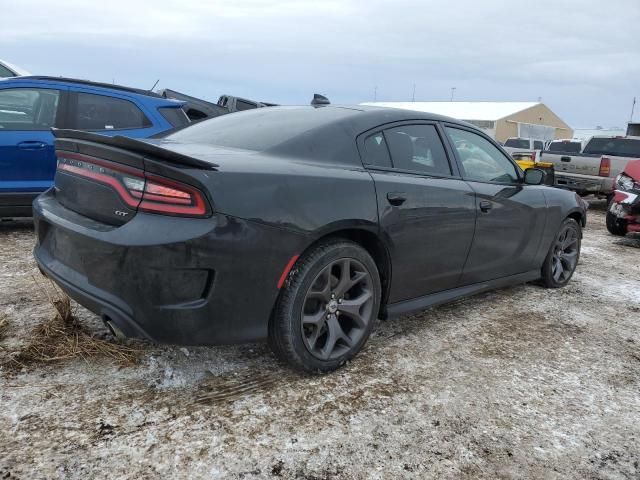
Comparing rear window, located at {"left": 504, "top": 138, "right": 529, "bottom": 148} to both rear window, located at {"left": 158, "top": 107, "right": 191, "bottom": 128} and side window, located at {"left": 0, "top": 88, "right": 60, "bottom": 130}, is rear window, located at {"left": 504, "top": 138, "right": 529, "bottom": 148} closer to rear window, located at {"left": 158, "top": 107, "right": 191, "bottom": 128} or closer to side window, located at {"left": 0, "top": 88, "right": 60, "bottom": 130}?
rear window, located at {"left": 158, "top": 107, "right": 191, "bottom": 128}

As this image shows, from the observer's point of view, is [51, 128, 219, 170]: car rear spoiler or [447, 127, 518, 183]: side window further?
[447, 127, 518, 183]: side window

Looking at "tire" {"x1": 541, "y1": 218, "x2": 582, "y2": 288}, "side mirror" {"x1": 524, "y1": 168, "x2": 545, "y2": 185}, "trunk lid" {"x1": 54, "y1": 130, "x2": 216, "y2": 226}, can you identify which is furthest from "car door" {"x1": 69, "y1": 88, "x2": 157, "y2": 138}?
"tire" {"x1": 541, "y1": 218, "x2": 582, "y2": 288}

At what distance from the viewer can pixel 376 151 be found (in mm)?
2916

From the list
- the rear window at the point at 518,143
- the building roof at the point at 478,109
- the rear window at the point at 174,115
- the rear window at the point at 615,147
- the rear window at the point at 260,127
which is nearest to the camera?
the rear window at the point at 260,127

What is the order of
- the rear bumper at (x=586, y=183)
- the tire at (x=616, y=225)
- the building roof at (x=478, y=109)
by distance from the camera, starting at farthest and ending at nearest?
the building roof at (x=478, y=109) < the rear bumper at (x=586, y=183) < the tire at (x=616, y=225)

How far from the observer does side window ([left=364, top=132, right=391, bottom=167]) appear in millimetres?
2854

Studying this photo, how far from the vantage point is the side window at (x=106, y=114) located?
5.27 meters

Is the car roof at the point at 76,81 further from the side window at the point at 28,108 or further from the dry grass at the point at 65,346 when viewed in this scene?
the dry grass at the point at 65,346

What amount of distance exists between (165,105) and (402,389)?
4367mm

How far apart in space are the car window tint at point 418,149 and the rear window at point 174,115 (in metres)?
3.21

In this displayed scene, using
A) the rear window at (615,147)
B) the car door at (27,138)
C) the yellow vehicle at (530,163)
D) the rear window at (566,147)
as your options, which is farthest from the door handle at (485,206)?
the rear window at (566,147)

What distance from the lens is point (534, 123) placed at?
53469 millimetres

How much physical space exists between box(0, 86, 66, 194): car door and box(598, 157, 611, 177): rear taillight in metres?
9.43

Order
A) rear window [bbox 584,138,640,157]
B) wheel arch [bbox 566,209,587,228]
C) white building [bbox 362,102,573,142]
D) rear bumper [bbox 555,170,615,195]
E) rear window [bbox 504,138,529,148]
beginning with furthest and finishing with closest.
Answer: white building [bbox 362,102,573,142] → rear window [bbox 504,138,529,148] → rear window [bbox 584,138,640,157] → rear bumper [bbox 555,170,615,195] → wheel arch [bbox 566,209,587,228]
